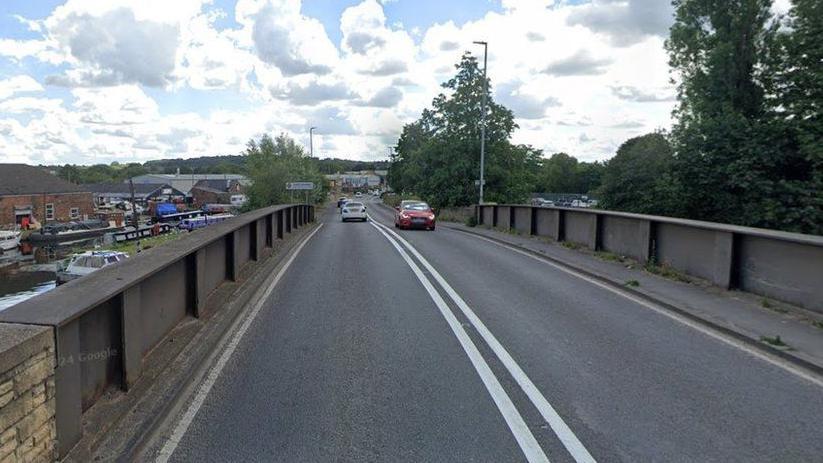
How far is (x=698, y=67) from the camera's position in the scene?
129 ft

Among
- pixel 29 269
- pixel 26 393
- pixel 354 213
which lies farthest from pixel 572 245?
pixel 29 269

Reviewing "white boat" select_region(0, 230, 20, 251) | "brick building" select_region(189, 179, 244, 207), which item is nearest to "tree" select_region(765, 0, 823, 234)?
"white boat" select_region(0, 230, 20, 251)

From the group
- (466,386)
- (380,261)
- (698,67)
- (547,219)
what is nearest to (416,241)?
(547,219)

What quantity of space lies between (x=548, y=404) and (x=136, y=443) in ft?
10.2

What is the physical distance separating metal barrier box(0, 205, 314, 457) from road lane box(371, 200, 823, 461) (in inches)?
137

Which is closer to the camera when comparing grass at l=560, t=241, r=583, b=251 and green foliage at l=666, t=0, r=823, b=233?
grass at l=560, t=241, r=583, b=251

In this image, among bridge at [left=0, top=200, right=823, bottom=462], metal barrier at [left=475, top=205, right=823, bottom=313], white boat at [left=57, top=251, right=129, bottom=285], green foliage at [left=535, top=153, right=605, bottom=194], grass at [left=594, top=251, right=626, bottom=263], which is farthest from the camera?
green foliage at [left=535, top=153, right=605, bottom=194]

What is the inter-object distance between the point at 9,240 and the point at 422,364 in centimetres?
5697

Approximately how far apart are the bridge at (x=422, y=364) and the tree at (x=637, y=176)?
31.3 meters

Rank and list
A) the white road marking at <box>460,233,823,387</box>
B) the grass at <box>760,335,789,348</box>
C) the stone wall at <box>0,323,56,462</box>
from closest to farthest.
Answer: the stone wall at <box>0,323,56,462</box>
the white road marking at <box>460,233,823,387</box>
the grass at <box>760,335,789,348</box>

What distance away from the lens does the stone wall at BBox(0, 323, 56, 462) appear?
3.27m

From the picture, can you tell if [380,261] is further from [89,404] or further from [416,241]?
[89,404]

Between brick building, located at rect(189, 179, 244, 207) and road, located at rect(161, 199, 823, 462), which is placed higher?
road, located at rect(161, 199, 823, 462)

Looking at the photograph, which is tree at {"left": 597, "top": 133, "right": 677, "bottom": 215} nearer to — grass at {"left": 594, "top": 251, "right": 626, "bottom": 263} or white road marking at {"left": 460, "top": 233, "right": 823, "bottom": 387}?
Result: grass at {"left": 594, "top": 251, "right": 626, "bottom": 263}
